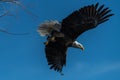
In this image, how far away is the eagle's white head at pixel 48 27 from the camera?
896 centimetres

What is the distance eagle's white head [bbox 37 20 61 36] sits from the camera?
896 centimetres

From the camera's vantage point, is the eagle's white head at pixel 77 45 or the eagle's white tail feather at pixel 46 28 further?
the eagle's white head at pixel 77 45

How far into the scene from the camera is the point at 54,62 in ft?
35.3

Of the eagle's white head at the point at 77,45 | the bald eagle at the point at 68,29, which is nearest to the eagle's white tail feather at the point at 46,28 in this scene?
the bald eagle at the point at 68,29

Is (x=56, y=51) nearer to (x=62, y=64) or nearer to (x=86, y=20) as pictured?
(x=62, y=64)

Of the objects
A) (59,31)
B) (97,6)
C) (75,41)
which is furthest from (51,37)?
(97,6)

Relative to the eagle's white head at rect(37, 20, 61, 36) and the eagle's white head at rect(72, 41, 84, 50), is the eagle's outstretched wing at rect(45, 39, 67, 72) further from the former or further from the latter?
the eagle's white head at rect(37, 20, 61, 36)

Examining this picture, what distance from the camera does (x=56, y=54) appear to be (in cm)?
1049

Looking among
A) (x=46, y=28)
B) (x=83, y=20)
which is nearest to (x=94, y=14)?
(x=83, y=20)

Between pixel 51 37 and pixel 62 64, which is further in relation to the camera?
pixel 62 64

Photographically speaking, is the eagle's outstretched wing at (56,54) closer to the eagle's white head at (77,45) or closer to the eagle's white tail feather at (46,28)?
the eagle's white head at (77,45)

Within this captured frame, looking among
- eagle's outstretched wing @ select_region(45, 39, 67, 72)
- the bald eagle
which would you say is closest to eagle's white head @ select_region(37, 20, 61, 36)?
the bald eagle

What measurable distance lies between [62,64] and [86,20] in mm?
2082

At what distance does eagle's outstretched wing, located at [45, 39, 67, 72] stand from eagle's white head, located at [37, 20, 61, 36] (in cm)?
63
